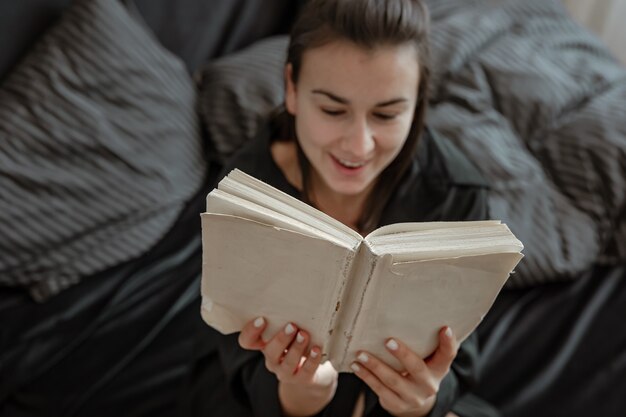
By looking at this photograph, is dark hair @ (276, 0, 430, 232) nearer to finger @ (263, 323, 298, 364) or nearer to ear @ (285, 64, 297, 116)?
ear @ (285, 64, 297, 116)

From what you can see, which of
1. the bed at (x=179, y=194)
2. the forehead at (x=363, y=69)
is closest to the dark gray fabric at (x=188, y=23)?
the bed at (x=179, y=194)

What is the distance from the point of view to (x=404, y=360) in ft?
2.18

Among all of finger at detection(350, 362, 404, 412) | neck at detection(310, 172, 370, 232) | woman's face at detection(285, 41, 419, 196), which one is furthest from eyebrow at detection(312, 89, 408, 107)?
finger at detection(350, 362, 404, 412)

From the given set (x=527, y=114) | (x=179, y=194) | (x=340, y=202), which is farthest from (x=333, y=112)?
(x=527, y=114)

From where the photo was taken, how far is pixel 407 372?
2.29 feet

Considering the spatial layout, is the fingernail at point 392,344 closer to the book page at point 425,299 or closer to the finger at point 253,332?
the book page at point 425,299

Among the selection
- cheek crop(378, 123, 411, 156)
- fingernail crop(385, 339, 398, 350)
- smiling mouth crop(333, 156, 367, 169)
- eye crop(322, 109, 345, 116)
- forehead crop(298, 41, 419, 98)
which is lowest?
Answer: fingernail crop(385, 339, 398, 350)

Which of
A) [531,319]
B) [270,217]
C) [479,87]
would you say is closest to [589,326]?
[531,319]

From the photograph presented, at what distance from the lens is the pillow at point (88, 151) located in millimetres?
1115

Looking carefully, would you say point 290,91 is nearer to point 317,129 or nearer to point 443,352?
point 317,129

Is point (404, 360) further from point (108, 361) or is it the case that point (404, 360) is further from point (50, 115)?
point (50, 115)

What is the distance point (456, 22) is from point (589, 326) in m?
0.75

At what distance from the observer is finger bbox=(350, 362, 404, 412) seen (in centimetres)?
69

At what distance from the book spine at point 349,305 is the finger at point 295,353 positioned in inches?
1.1
